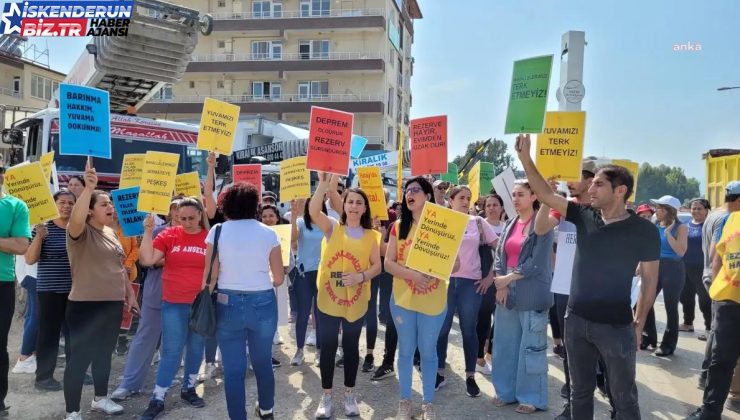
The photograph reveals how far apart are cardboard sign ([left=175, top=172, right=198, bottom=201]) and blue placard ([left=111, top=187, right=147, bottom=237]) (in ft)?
2.39

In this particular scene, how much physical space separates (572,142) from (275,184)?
12.0 metres

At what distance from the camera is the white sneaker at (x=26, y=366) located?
548cm

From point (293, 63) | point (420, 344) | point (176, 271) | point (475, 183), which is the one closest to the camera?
point (420, 344)

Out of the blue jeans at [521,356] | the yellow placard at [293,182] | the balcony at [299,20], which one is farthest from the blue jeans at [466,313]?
the balcony at [299,20]

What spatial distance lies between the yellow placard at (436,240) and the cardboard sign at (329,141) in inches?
41.7

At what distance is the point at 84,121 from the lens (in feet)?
15.4

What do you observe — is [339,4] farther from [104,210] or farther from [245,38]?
[104,210]

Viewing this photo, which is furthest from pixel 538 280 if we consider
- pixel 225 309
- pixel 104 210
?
pixel 104 210

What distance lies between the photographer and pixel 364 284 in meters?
4.54

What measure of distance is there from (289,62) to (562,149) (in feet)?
121

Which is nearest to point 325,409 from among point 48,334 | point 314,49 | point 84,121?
point 48,334

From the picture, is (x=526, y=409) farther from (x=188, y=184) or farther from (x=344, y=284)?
(x=188, y=184)

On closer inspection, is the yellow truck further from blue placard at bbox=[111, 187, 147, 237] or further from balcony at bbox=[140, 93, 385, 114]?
balcony at bbox=[140, 93, 385, 114]

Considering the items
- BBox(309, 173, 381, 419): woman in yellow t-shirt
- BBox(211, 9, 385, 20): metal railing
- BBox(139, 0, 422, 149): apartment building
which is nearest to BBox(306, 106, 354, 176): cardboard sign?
BBox(309, 173, 381, 419): woman in yellow t-shirt
